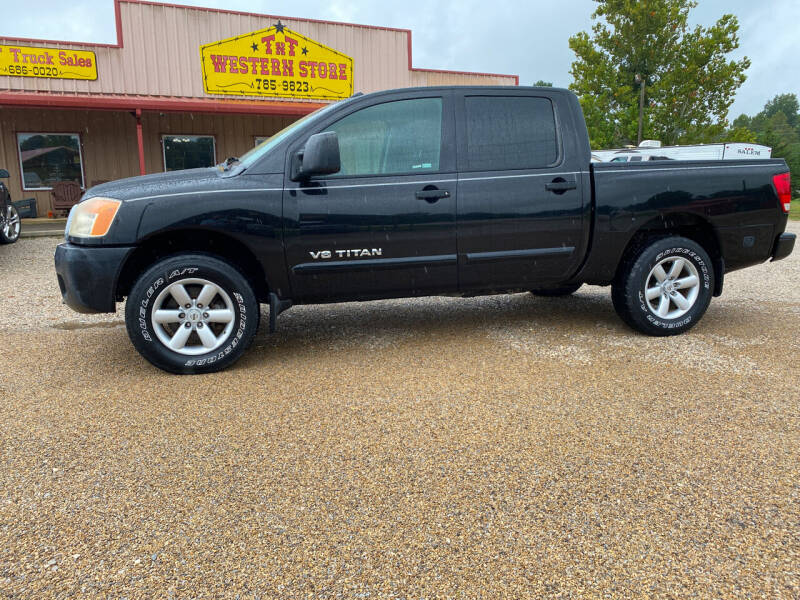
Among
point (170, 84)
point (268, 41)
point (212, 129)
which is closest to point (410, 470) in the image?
point (170, 84)

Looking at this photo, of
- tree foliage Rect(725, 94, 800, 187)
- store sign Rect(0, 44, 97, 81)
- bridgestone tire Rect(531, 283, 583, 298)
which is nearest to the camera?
bridgestone tire Rect(531, 283, 583, 298)

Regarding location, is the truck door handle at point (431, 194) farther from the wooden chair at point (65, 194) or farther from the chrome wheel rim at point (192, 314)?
the wooden chair at point (65, 194)

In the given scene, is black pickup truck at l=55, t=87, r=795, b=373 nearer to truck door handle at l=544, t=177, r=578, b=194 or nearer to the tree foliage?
truck door handle at l=544, t=177, r=578, b=194

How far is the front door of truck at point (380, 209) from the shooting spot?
13.0 ft

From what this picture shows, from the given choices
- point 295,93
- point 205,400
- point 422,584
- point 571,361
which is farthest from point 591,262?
point 295,93

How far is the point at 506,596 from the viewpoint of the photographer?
1.81 metres

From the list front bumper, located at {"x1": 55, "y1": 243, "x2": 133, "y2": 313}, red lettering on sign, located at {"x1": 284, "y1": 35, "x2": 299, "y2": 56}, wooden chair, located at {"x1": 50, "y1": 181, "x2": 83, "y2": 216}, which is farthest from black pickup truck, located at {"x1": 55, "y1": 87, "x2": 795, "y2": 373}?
red lettering on sign, located at {"x1": 284, "y1": 35, "x2": 299, "y2": 56}

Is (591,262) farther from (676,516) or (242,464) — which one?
(242,464)

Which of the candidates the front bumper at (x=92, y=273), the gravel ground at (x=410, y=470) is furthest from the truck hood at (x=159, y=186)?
the gravel ground at (x=410, y=470)

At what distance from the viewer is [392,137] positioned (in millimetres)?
4137

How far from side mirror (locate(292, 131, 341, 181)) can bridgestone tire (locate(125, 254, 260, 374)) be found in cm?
85

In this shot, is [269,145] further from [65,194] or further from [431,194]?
[65,194]

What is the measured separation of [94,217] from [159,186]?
437 mm

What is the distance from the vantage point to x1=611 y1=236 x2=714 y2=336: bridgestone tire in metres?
4.51
